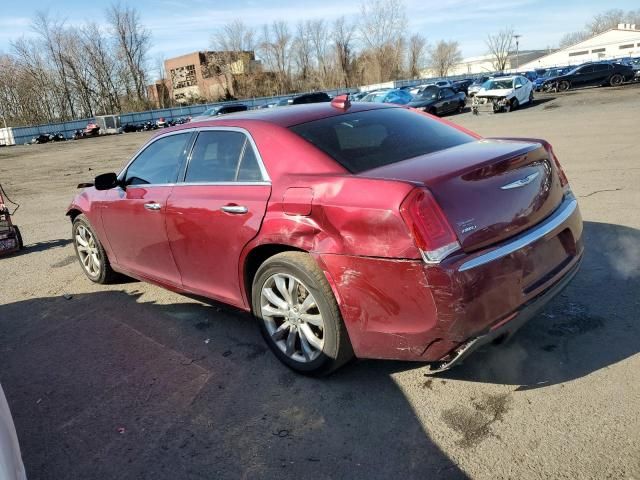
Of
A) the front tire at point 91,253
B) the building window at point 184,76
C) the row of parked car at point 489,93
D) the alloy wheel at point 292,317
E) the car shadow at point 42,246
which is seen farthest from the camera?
the building window at point 184,76

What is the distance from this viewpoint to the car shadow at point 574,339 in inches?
119

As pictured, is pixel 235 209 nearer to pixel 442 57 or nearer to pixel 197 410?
pixel 197 410

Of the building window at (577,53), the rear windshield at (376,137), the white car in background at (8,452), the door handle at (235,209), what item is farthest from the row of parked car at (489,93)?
the building window at (577,53)

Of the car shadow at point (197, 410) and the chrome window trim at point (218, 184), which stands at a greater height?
the chrome window trim at point (218, 184)

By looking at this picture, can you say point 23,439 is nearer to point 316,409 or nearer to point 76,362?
point 76,362

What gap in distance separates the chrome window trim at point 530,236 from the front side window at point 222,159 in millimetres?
1493

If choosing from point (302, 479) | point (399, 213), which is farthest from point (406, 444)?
point (399, 213)

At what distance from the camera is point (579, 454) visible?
2.36m

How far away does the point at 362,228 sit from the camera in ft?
8.71

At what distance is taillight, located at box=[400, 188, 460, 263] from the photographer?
2.48 meters

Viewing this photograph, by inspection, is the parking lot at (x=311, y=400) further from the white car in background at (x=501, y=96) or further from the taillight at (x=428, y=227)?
the white car in background at (x=501, y=96)

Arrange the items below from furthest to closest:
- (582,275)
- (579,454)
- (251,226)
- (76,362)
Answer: (582,275) → (76,362) → (251,226) → (579,454)

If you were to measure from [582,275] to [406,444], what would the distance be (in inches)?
101

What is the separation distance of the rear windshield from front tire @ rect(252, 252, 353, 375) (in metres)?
0.69
